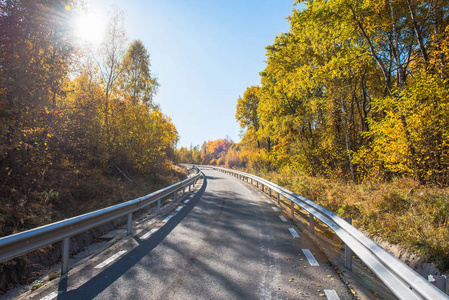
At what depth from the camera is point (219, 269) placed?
11.2 feet

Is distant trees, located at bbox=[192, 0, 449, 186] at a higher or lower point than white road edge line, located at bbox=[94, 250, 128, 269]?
higher

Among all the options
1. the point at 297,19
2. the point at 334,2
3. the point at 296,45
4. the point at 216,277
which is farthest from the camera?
the point at 296,45

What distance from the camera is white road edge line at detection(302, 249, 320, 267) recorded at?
3559 millimetres

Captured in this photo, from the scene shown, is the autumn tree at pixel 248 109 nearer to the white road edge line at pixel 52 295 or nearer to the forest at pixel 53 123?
the forest at pixel 53 123

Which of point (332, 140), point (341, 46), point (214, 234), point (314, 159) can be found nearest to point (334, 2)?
point (341, 46)

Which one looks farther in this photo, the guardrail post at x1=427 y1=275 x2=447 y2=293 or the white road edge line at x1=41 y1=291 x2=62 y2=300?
the white road edge line at x1=41 y1=291 x2=62 y2=300

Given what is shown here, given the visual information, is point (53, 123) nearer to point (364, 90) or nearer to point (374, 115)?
point (364, 90)

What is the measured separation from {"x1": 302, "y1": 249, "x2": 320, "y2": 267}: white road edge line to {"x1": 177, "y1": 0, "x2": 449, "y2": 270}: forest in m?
1.69

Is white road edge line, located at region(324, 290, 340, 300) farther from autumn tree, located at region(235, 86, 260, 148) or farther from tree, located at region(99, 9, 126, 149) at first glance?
autumn tree, located at region(235, 86, 260, 148)

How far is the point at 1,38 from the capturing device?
20.6 ft

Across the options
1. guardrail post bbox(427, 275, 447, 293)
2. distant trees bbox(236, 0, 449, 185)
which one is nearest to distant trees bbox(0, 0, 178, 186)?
guardrail post bbox(427, 275, 447, 293)

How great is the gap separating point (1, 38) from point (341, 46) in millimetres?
13561

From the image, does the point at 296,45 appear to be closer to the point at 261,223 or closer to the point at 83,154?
the point at 261,223

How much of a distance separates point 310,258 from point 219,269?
1.59m
